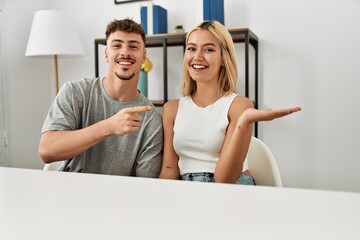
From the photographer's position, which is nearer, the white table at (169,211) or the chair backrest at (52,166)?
the white table at (169,211)

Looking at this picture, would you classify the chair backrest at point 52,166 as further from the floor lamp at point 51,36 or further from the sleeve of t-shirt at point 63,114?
the floor lamp at point 51,36

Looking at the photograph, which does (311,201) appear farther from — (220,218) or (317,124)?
(317,124)

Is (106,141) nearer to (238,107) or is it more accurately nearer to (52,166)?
(52,166)

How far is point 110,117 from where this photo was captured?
56.7 inches

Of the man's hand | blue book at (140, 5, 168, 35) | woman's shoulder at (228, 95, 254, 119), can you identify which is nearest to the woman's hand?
woman's shoulder at (228, 95, 254, 119)

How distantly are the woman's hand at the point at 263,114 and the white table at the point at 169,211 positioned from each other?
421 millimetres

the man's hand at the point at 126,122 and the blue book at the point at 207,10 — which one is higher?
the blue book at the point at 207,10

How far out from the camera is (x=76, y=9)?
11.2 ft

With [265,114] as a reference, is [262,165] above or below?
Answer: below

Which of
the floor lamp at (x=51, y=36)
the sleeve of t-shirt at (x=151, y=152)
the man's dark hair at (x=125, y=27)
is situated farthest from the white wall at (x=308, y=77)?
the sleeve of t-shirt at (x=151, y=152)

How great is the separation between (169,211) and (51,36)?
106 inches

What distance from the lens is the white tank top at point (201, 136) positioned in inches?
59.2

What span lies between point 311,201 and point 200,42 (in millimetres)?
1202

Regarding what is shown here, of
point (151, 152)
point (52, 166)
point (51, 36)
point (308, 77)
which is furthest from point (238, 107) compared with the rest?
point (51, 36)
